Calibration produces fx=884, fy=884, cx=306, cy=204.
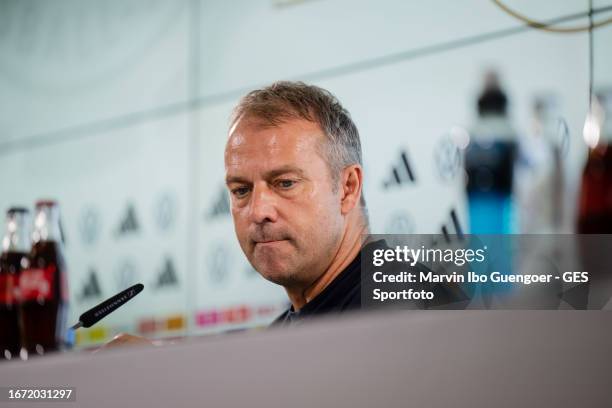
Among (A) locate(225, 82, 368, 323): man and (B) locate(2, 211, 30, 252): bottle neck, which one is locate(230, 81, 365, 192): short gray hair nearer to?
(A) locate(225, 82, 368, 323): man

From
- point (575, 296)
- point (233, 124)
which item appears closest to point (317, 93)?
point (233, 124)

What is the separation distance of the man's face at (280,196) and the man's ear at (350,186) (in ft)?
0.09

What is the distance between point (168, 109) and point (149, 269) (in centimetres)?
40

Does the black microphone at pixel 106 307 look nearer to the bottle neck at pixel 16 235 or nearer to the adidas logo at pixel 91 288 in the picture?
the bottle neck at pixel 16 235

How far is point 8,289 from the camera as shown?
3.43 feet

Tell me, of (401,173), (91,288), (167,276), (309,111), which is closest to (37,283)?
(309,111)

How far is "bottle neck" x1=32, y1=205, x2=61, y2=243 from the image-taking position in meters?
1.05

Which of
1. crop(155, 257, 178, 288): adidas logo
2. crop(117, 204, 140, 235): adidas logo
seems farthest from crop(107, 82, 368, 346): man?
crop(117, 204, 140, 235): adidas logo

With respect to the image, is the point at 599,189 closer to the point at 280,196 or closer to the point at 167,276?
the point at 280,196

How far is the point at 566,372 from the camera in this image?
1.81 feet

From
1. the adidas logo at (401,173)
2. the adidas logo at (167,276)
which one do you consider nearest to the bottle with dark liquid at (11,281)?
the adidas logo at (401,173)

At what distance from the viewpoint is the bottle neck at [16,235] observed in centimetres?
106

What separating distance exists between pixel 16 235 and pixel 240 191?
0.28 metres

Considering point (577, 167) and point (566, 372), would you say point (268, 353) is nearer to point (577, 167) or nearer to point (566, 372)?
point (566, 372)
